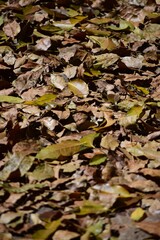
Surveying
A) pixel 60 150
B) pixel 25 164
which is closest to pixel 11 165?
pixel 25 164

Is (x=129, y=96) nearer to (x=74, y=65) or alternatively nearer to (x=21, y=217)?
(x=74, y=65)

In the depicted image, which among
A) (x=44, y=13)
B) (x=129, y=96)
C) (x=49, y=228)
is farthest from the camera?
(x=44, y=13)

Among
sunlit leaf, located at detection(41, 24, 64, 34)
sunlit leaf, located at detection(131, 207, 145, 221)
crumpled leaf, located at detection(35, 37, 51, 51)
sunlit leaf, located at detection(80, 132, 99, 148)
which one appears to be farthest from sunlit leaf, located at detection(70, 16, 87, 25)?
sunlit leaf, located at detection(131, 207, 145, 221)

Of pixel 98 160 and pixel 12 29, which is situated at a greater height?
pixel 12 29

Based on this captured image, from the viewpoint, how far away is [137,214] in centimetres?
164

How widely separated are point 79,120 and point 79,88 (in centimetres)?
28

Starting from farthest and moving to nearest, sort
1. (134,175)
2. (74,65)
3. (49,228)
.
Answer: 1. (74,65)
2. (134,175)
3. (49,228)

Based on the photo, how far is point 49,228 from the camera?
156 centimetres

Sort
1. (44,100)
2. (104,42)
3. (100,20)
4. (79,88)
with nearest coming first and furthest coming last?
(44,100)
(79,88)
(104,42)
(100,20)

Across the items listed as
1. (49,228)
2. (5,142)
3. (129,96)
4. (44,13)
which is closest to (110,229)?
(49,228)

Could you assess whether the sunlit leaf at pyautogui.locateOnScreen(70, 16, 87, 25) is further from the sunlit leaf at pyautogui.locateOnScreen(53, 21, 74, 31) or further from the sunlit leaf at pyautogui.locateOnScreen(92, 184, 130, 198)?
the sunlit leaf at pyautogui.locateOnScreen(92, 184, 130, 198)

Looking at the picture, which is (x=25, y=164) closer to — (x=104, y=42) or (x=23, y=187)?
(x=23, y=187)

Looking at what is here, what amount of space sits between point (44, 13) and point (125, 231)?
75.6 inches

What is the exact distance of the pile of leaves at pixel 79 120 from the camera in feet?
5.34
